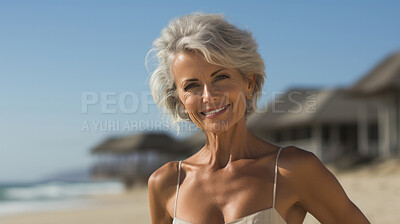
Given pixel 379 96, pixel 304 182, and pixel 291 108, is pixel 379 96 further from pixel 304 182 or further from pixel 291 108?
pixel 304 182

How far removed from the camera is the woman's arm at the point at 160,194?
2.02 meters

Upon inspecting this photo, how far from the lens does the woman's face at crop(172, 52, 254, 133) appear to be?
1.81m

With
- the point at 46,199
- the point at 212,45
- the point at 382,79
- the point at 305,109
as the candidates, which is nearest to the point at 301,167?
the point at 212,45

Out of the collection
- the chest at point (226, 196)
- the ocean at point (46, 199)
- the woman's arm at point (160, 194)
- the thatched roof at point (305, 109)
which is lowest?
the ocean at point (46, 199)

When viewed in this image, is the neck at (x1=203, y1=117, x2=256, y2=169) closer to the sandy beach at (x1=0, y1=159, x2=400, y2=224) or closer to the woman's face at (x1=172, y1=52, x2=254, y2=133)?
the woman's face at (x1=172, y1=52, x2=254, y2=133)

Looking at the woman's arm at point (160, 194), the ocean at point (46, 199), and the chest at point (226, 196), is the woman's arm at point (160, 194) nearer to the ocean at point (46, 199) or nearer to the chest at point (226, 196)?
the chest at point (226, 196)

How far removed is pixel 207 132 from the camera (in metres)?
2.02

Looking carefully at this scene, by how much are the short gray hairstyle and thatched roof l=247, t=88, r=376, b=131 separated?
1921 centimetres

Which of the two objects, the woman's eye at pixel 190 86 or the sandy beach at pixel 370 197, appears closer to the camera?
the woman's eye at pixel 190 86

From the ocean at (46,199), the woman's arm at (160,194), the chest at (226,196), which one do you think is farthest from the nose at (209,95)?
the ocean at (46,199)

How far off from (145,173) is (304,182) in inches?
1364

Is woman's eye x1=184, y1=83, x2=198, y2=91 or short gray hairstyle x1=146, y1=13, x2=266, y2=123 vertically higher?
short gray hairstyle x1=146, y1=13, x2=266, y2=123

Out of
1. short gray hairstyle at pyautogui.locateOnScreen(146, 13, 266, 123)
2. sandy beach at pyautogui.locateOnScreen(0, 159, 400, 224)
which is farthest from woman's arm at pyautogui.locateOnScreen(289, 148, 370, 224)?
sandy beach at pyautogui.locateOnScreen(0, 159, 400, 224)

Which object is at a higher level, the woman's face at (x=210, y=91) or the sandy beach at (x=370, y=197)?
the woman's face at (x=210, y=91)
